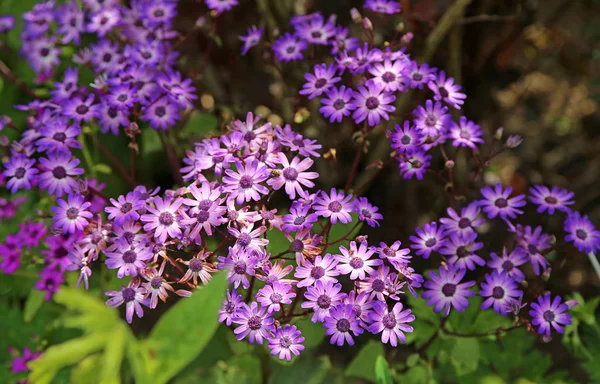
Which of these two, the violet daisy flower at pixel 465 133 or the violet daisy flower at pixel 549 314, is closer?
the violet daisy flower at pixel 549 314

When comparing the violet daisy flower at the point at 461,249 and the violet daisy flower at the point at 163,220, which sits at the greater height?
the violet daisy flower at the point at 163,220

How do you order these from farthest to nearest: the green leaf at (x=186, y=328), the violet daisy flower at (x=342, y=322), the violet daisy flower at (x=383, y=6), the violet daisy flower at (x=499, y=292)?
the violet daisy flower at (x=383, y=6) < the violet daisy flower at (x=499, y=292) < the violet daisy flower at (x=342, y=322) < the green leaf at (x=186, y=328)

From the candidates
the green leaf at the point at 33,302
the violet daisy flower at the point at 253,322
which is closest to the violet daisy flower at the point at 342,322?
the violet daisy flower at the point at 253,322

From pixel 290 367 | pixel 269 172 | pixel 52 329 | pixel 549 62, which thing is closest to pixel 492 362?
pixel 290 367

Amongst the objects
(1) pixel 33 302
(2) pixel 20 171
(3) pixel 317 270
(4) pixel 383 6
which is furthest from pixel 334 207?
(1) pixel 33 302

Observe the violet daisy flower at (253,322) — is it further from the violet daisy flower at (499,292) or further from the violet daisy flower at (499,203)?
the violet daisy flower at (499,203)

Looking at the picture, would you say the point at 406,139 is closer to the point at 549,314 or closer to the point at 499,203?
the point at 499,203
